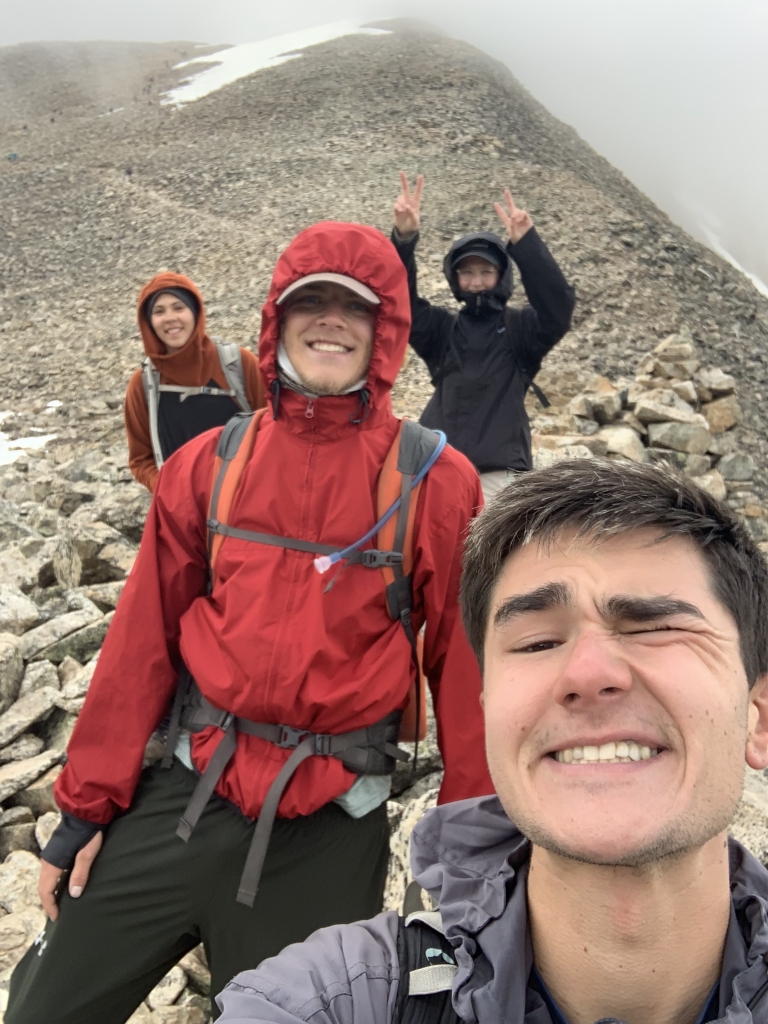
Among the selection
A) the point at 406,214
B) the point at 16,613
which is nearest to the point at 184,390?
the point at 406,214

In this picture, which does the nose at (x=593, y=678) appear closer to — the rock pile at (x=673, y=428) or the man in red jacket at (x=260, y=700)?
the man in red jacket at (x=260, y=700)

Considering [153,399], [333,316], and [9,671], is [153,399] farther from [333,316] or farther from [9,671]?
[333,316]

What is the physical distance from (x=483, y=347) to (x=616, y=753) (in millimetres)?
4190

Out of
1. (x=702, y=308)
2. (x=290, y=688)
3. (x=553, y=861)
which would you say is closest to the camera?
(x=553, y=861)

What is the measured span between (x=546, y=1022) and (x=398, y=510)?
4.66 feet

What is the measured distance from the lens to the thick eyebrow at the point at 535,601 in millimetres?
1639

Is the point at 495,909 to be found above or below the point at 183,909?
above

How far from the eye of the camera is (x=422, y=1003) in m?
1.46

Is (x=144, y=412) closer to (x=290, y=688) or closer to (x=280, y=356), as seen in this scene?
(x=280, y=356)

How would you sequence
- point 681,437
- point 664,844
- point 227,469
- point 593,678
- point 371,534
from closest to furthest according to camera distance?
point 664,844 < point 593,678 < point 371,534 < point 227,469 < point 681,437

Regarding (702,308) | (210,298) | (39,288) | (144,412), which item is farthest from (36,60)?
(144,412)

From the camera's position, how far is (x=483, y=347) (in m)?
5.27

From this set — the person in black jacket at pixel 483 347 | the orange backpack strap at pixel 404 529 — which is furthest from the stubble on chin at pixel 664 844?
the person in black jacket at pixel 483 347

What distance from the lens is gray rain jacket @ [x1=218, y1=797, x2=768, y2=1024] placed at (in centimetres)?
139
